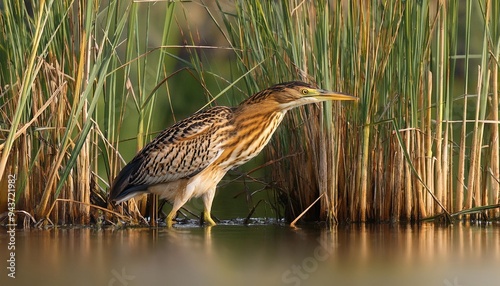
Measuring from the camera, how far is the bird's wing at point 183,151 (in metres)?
8.48

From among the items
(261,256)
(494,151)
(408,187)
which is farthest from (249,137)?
(261,256)

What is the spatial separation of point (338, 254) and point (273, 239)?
0.86m

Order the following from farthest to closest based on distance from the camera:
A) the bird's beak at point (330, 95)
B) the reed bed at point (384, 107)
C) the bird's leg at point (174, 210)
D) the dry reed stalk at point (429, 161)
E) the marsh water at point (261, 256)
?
the bird's leg at point (174, 210)
the dry reed stalk at point (429, 161)
the reed bed at point (384, 107)
the bird's beak at point (330, 95)
the marsh water at point (261, 256)

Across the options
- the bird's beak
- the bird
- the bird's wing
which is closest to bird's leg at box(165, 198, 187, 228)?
the bird

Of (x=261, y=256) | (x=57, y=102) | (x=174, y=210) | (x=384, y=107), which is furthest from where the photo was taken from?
(x=174, y=210)

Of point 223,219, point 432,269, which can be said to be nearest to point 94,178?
point 223,219

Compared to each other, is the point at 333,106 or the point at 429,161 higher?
the point at 333,106

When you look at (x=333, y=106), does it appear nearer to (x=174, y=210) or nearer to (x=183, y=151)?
(x=183, y=151)

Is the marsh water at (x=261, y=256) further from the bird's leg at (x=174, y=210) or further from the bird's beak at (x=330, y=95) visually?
the bird's beak at (x=330, y=95)

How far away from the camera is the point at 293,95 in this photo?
Answer: 8117mm

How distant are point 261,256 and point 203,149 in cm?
224

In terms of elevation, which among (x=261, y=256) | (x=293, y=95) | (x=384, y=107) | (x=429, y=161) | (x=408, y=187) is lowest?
(x=261, y=256)

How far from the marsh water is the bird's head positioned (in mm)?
941

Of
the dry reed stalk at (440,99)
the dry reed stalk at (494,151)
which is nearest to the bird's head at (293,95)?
the dry reed stalk at (440,99)
